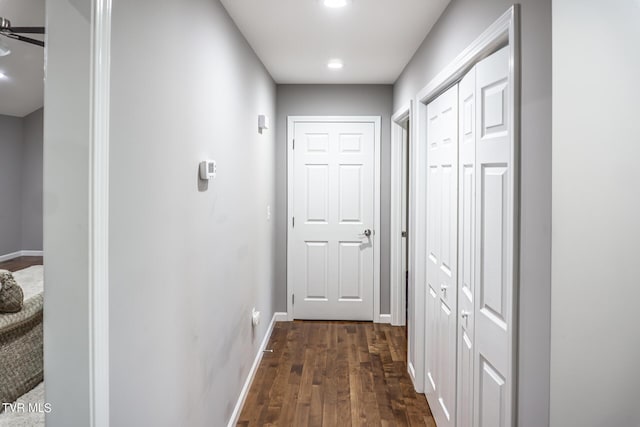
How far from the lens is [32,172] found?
2230 mm

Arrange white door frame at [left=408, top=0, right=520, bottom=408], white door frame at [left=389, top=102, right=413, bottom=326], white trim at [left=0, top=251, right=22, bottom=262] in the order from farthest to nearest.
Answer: white door frame at [left=389, top=102, right=413, bottom=326] < white trim at [left=0, top=251, right=22, bottom=262] < white door frame at [left=408, top=0, right=520, bottom=408]

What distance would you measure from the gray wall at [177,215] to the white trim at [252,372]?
97 millimetres

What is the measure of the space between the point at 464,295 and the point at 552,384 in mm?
981

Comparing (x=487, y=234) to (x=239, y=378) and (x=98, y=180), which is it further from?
(x=239, y=378)

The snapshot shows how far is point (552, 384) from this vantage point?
125 centimetres

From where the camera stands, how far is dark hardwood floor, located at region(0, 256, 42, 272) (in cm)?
231

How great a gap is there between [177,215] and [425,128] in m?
2.04

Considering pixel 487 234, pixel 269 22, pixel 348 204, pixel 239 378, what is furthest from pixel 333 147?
pixel 487 234

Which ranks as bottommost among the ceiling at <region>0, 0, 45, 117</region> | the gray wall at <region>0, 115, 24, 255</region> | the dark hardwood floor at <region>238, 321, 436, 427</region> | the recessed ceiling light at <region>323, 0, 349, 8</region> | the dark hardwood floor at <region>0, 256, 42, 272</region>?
the dark hardwood floor at <region>238, 321, 436, 427</region>

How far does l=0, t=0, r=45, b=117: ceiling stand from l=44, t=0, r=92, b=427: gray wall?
1225 millimetres

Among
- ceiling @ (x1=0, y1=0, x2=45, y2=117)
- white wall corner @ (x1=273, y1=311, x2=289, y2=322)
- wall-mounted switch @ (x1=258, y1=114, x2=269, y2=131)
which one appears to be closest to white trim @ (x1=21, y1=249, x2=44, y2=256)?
ceiling @ (x1=0, y1=0, x2=45, y2=117)

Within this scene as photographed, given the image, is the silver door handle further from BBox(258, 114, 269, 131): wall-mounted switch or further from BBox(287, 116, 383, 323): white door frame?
BBox(258, 114, 269, 131): wall-mounted switch

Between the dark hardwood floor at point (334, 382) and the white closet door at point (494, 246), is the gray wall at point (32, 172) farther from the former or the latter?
the white closet door at point (494, 246)

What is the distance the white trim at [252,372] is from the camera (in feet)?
9.02
